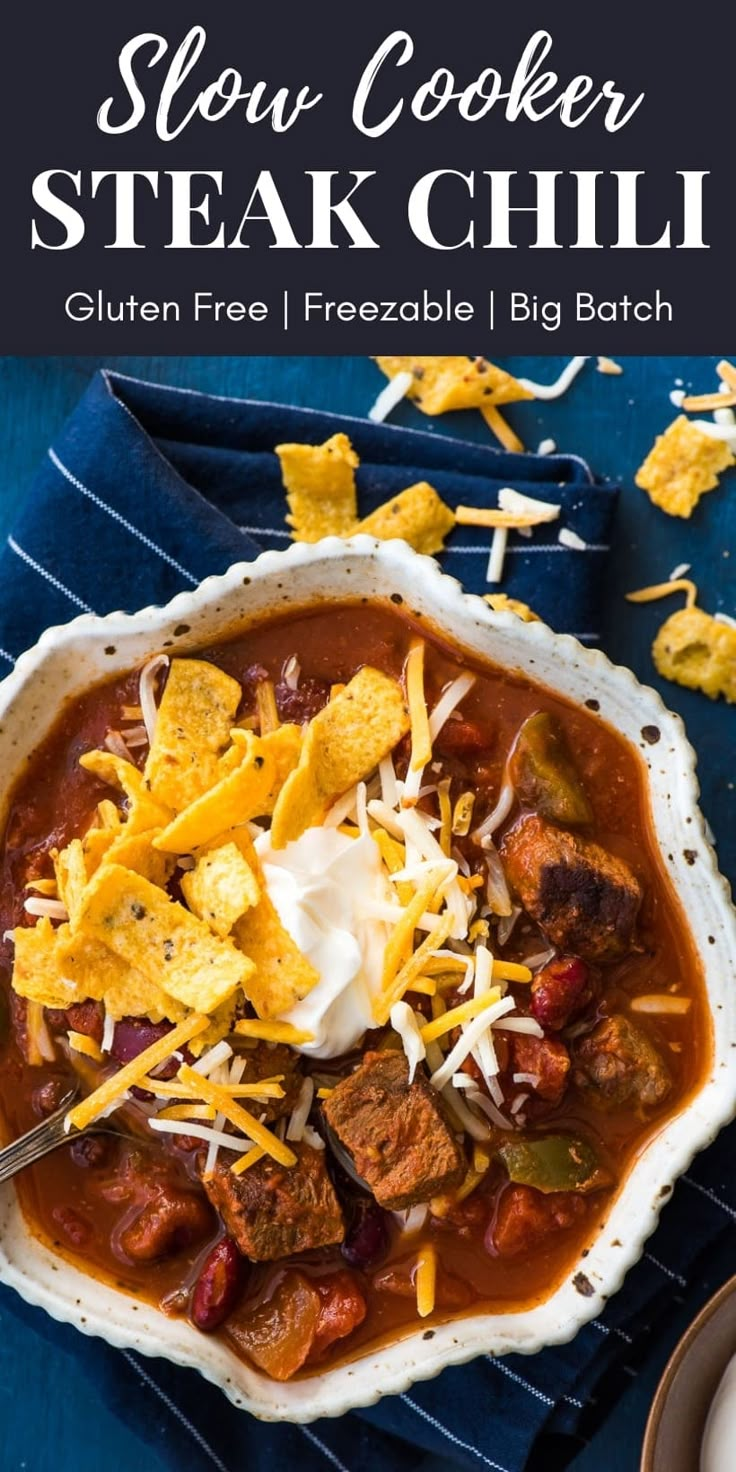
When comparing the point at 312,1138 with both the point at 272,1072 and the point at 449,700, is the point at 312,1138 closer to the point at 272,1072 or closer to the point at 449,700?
the point at 272,1072

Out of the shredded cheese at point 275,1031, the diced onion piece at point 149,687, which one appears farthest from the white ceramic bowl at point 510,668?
the shredded cheese at point 275,1031

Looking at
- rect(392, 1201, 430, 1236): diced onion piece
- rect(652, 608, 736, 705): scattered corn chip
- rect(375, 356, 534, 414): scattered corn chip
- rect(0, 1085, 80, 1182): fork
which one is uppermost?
rect(375, 356, 534, 414): scattered corn chip

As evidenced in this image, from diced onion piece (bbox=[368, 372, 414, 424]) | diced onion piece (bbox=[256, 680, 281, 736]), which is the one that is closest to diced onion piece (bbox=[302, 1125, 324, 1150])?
diced onion piece (bbox=[256, 680, 281, 736])

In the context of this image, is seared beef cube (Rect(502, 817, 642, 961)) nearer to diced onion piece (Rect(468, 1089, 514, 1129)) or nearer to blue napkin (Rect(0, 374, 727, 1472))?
diced onion piece (Rect(468, 1089, 514, 1129))

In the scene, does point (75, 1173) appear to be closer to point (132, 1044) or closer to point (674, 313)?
point (132, 1044)

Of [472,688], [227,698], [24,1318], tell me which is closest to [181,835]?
[227,698]

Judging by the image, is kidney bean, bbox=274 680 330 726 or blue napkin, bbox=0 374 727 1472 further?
blue napkin, bbox=0 374 727 1472

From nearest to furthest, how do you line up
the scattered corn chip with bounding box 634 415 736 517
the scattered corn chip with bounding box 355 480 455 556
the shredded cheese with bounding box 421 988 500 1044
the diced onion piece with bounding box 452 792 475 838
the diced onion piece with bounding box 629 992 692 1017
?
the shredded cheese with bounding box 421 988 500 1044, the diced onion piece with bounding box 452 792 475 838, the diced onion piece with bounding box 629 992 692 1017, the scattered corn chip with bounding box 355 480 455 556, the scattered corn chip with bounding box 634 415 736 517
